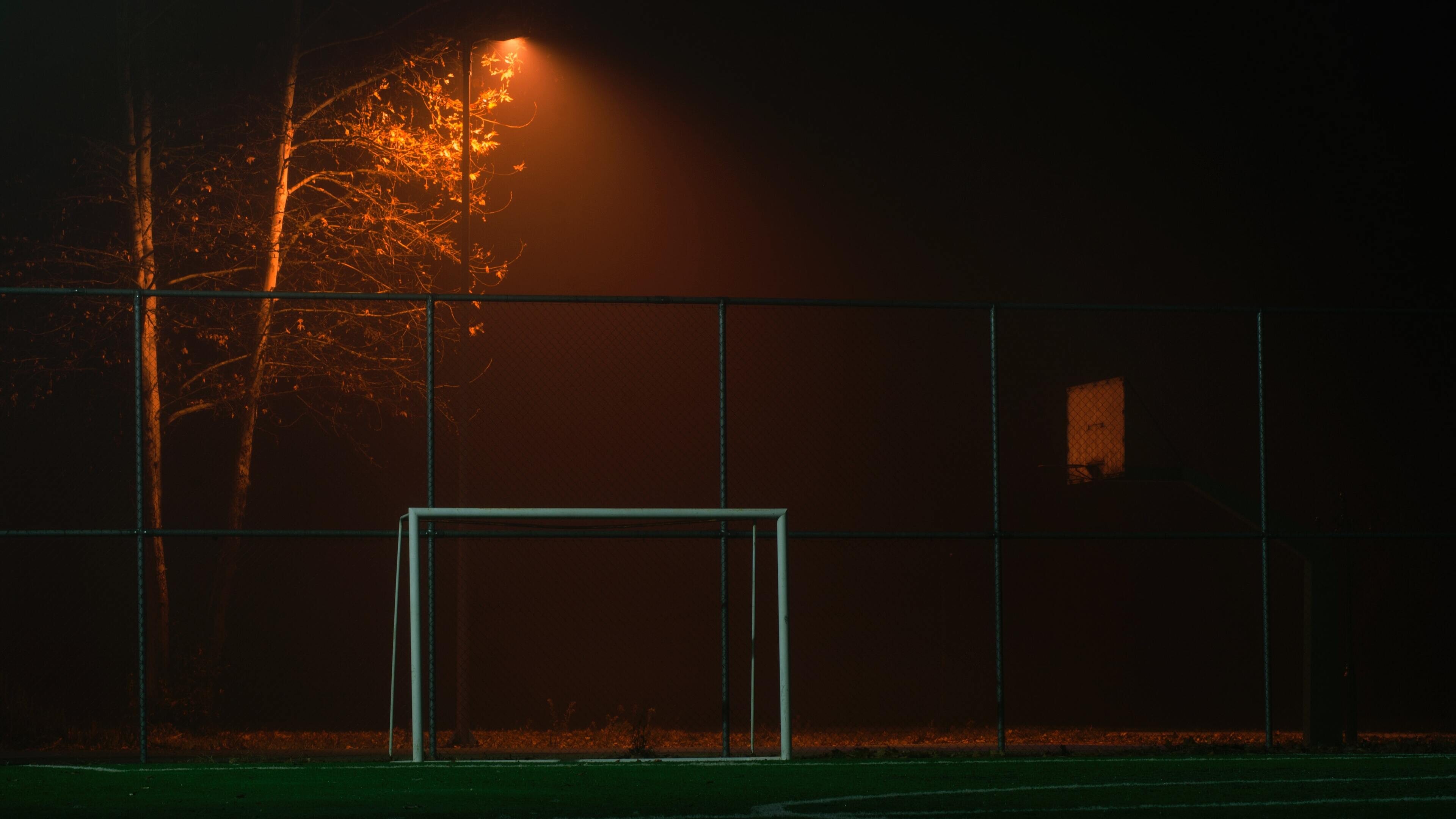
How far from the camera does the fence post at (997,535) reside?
9.12m

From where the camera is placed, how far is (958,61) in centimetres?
1533

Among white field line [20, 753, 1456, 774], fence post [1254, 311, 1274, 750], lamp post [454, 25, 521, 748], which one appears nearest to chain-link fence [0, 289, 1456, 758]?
lamp post [454, 25, 521, 748]

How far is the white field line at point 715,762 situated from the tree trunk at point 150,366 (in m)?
2.70

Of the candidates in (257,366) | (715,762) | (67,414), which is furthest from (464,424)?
(715,762)

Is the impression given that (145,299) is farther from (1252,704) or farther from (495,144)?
(1252,704)

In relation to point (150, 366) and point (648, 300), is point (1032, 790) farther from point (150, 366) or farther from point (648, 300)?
point (150, 366)

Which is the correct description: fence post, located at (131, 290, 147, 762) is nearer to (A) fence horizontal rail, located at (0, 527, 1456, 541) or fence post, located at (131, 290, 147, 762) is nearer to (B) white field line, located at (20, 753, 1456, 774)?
(A) fence horizontal rail, located at (0, 527, 1456, 541)

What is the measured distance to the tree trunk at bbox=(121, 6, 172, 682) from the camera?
11.7 meters

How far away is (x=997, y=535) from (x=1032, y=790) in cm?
255

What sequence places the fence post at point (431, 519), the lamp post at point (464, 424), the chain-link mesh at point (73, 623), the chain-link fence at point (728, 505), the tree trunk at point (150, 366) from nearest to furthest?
the fence post at point (431, 519) → the lamp post at point (464, 424) → the tree trunk at point (150, 366) → the chain-link fence at point (728, 505) → the chain-link mesh at point (73, 623)

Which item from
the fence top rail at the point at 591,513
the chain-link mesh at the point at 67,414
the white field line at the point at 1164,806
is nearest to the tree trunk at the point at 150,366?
the chain-link mesh at the point at 67,414

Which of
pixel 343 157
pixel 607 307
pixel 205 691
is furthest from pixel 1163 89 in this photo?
pixel 205 691

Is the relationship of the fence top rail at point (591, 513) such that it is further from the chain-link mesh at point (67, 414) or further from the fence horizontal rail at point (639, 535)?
the chain-link mesh at point (67, 414)

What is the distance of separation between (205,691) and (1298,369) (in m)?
11.7
